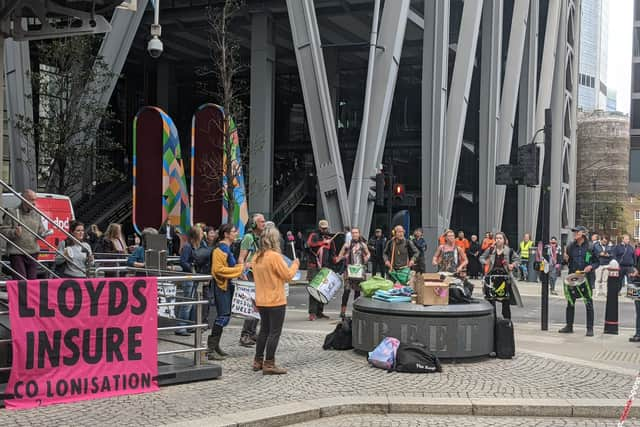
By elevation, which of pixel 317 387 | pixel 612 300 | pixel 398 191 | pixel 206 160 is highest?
pixel 206 160

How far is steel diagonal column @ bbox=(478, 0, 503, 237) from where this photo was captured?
3606 cm

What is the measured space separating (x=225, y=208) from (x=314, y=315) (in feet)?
28.8

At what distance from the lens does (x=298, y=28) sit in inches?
1091

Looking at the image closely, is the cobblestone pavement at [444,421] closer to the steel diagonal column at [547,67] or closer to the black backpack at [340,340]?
the black backpack at [340,340]

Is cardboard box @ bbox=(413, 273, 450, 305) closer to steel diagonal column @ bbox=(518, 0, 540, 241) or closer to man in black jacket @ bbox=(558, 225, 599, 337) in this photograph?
man in black jacket @ bbox=(558, 225, 599, 337)

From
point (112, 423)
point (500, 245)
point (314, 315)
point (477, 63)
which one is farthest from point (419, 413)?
point (477, 63)

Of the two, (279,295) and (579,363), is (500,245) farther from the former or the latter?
(279,295)

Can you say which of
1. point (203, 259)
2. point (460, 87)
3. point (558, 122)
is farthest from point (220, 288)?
point (558, 122)

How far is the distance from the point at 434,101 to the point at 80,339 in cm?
2366

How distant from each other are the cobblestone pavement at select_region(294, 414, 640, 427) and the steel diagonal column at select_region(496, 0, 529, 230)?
1190 inches

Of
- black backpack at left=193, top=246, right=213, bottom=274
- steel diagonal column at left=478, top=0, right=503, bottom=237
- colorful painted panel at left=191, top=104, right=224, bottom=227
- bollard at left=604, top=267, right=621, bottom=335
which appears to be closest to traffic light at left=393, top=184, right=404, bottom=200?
colorful painted panel at left=191, top=104, right=224, bottom=227

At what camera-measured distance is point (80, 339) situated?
297 inches

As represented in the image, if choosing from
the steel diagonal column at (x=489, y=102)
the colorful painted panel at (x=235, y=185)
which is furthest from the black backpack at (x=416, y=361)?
the steel diagonal column at (x=489, y=102)

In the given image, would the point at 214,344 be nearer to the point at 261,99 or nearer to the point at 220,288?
the point at 220,288
